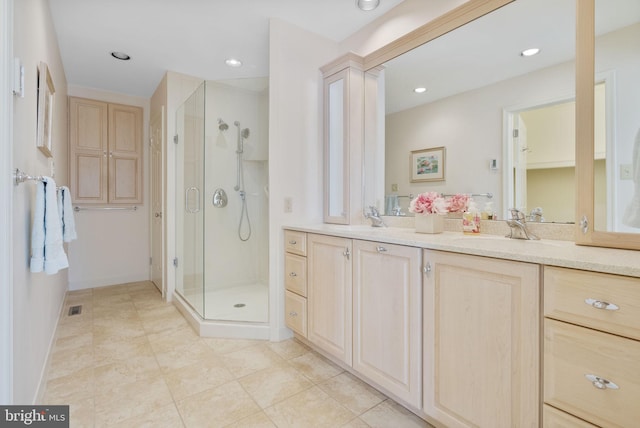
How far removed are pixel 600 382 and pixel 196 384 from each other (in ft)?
6.08

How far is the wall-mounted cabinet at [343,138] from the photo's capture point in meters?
2.37

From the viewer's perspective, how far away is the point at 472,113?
1796 millimetres

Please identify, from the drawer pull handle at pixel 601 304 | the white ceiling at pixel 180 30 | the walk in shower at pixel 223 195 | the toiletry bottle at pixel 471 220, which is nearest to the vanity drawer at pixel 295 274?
the walk in shower at pixel 223 195

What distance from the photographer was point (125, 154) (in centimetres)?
387

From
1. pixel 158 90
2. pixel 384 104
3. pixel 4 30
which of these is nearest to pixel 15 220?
pixel 4 30

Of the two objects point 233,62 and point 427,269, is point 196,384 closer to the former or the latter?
point 427,269

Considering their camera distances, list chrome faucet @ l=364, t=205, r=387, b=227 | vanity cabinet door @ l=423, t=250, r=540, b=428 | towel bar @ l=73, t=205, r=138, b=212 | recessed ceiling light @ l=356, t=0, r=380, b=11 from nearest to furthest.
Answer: vanity cabinet door @ l=423, t=250, r=540, b=428
recessed ceiling light @ l=356, t=0, r=380, b=11
chrome faucet @ l=364, t=205, r=387, b=227
towel bar @ l=73, t=205, r=138, b=212

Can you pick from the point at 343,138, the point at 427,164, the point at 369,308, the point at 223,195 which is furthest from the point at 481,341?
the point at 223,195

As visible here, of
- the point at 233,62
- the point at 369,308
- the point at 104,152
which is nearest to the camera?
the point at 369,308

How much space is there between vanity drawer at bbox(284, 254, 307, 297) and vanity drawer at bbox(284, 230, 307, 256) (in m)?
0.04

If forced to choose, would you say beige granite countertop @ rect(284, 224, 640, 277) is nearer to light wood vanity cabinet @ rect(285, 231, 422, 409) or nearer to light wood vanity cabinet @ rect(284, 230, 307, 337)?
light wood vanity cabinet @ rect(285, 231, 422, 409)

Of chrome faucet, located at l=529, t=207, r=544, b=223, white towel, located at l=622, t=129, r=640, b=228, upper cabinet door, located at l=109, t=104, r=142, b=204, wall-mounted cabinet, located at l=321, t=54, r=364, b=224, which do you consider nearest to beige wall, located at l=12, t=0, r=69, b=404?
wall-mounted cabinet, located at l=321, t=54, r=364, b=224

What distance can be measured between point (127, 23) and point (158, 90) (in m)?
1.27

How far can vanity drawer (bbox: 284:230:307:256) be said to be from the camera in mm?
2111
